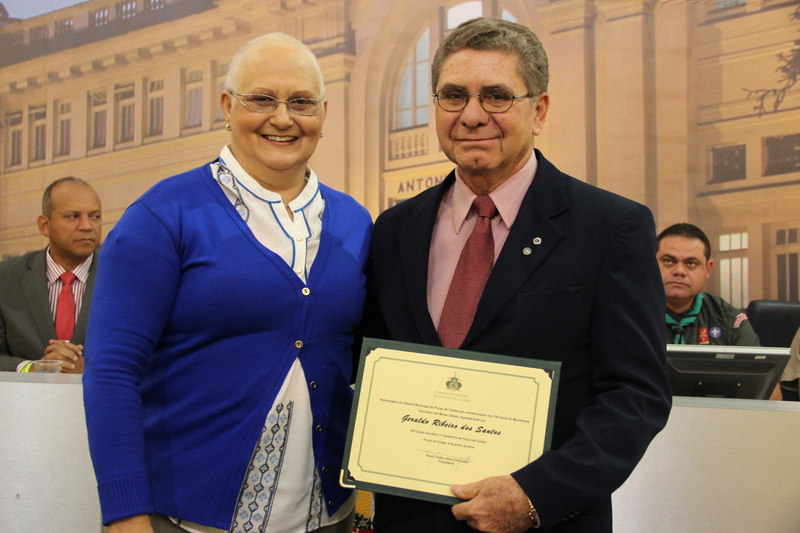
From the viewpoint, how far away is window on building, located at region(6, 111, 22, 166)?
8.14 m

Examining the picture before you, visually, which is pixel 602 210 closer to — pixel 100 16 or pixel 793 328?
pixel 793 328

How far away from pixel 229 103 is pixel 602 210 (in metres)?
0.76

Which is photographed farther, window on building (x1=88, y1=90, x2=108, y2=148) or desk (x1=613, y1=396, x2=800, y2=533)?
window on building (x1=88, y1=90, x2=108, y2=148)

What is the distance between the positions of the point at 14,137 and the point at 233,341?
8.06m

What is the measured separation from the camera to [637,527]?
182cm

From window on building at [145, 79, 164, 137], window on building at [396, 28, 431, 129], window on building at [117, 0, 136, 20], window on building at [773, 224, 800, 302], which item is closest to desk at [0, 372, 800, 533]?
window on building at [773, 224, 800, 302]

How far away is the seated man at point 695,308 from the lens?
358 cm

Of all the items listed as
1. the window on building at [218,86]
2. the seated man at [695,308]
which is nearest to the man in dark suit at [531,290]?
the seated man at [695,308]

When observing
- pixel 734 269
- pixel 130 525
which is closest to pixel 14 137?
pixel 734 269

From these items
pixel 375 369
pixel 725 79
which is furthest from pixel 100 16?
pixel 375 369

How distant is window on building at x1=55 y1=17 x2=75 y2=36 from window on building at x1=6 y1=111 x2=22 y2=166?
40.3 inches

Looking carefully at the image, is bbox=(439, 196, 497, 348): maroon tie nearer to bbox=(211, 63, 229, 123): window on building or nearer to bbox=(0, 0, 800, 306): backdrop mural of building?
bbox=(0, 0, 800, 306): backdrop mural of building

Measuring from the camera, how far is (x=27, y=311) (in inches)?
139

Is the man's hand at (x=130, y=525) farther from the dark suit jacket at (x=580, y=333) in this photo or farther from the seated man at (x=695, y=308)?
the seated man at (x=695, y=308)
